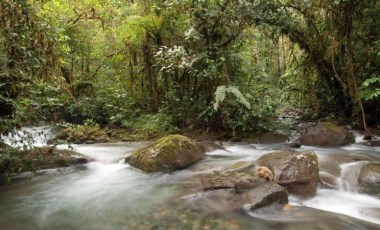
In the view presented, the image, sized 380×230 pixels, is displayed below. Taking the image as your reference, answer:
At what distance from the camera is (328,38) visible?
8.24m

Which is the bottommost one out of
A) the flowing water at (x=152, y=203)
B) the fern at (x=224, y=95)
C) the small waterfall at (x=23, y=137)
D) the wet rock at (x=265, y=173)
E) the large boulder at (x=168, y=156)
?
the flowing water at (x=152, y=203)

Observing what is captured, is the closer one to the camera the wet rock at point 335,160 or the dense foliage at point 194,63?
the dense foliage at point 194,63

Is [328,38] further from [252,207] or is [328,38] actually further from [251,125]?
[252,207]

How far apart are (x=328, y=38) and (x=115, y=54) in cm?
721

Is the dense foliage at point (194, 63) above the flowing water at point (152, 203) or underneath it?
above

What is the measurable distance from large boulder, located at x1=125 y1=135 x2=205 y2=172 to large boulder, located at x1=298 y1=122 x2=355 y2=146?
9.73 ft

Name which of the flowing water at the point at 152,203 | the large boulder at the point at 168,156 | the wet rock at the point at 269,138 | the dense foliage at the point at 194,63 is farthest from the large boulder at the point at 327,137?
the large boulder at the point at 168,156

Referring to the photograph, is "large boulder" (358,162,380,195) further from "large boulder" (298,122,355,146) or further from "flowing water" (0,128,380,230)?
"large boulder" (298,122,355,146)

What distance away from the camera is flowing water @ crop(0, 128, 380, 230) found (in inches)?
176

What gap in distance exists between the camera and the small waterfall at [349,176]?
5719 millimetres

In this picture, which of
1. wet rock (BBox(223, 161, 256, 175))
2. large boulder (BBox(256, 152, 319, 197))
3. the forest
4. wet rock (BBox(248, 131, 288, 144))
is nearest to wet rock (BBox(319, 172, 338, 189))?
the forest

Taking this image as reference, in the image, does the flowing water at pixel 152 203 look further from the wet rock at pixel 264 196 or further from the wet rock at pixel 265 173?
the wet rock at pixel 265 173

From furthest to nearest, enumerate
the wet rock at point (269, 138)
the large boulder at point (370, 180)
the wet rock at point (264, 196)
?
the wet rock at point (269, 138)
the large boulder at point (370, 180)
the wet rock at point (264, 196)

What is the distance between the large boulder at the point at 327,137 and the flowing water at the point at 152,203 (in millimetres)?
766
